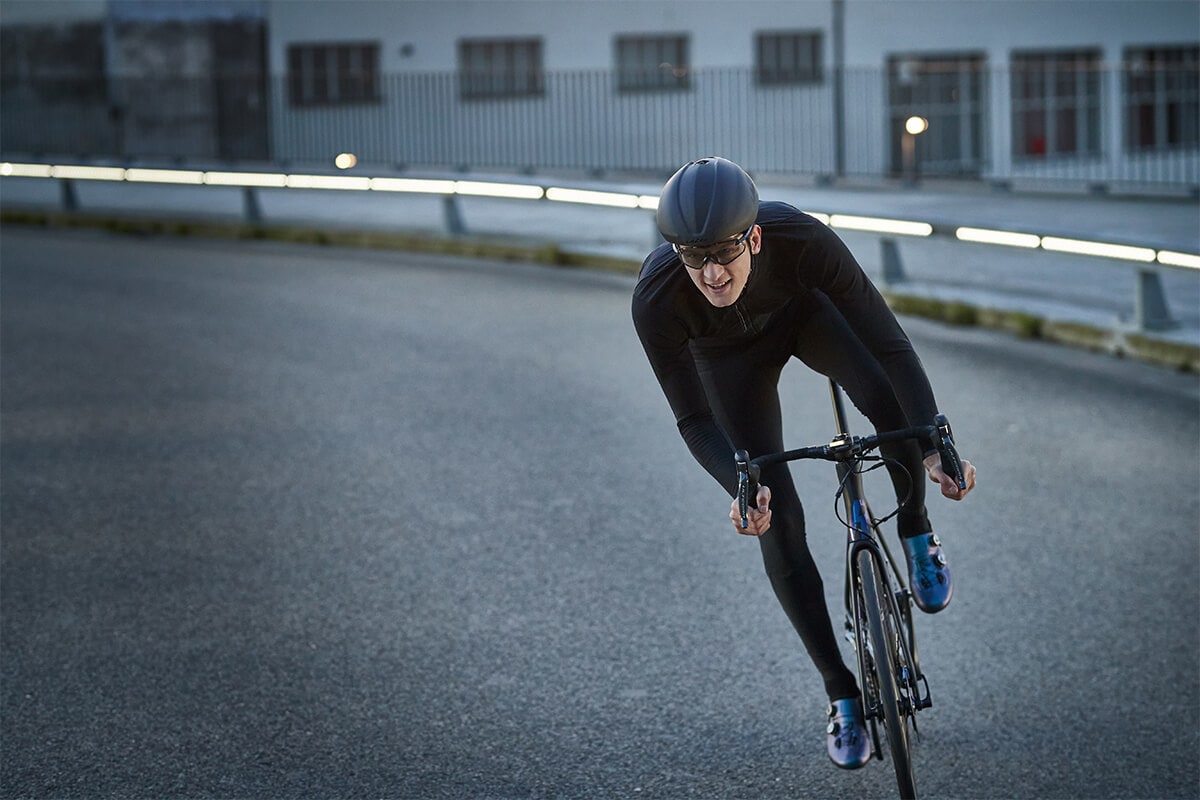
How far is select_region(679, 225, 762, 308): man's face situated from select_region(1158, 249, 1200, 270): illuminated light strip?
7052 mm

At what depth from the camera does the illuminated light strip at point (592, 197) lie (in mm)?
16312

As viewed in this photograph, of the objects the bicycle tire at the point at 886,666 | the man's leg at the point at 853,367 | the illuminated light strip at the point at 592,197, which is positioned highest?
the illuminated light strip at the point at 592,197

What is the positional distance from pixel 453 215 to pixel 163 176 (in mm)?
4782

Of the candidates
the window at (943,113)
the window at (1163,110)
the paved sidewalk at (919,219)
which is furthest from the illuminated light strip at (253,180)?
the window at (1163,110)

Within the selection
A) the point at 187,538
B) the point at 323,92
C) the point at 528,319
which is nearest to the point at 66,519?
the point at 187,538

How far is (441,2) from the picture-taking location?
32.0 metres

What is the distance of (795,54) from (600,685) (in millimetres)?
28531

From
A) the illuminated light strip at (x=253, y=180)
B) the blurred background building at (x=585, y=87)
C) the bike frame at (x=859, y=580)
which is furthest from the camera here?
the blurred background building at (x=585, y=87)

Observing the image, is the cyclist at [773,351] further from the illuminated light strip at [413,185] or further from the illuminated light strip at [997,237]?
the illuminated light strip at [413,185]

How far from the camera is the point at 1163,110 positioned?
32625 mm

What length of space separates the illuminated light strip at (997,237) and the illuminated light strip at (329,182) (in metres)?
7.84

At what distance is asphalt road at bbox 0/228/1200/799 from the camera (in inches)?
209

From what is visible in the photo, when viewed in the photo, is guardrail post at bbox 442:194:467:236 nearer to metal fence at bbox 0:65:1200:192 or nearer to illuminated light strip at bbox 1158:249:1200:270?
illuminated light strip at bbox 1158:249:1200:270

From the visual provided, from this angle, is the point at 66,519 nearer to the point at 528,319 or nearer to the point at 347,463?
the point at 347,463
